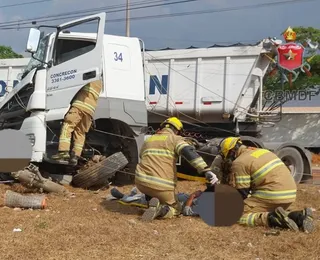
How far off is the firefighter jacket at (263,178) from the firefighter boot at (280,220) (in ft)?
0.94

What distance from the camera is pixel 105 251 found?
4160 millimetres

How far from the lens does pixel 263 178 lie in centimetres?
555

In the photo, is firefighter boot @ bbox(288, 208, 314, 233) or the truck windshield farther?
the truck windshield

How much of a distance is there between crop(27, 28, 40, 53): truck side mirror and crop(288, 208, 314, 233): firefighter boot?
4.53 metres

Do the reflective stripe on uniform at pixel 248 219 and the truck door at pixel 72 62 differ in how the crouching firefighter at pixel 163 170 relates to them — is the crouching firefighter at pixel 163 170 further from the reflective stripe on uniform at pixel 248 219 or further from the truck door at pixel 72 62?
the truck door at pixel 72 62

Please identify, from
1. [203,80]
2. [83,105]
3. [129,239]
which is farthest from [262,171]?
[203,80]

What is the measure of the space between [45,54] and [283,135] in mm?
A: 10329

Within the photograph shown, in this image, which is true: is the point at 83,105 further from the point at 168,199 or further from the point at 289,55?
the point at 289,55

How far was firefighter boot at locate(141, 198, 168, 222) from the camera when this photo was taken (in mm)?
5578

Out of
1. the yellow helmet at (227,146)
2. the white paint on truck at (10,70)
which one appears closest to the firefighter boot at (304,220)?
the yellow helmet at (227,146)

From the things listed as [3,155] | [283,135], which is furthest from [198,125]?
[283,135]

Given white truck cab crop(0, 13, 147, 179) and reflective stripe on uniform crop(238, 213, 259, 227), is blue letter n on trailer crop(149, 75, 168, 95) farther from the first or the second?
reflective stripe on uniform crop(238, 213, 259, 227)

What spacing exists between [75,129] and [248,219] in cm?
312

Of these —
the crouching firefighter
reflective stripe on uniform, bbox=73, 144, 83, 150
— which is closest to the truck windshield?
reflective stripe on uniform, bbox=73, 144, 83, 150
